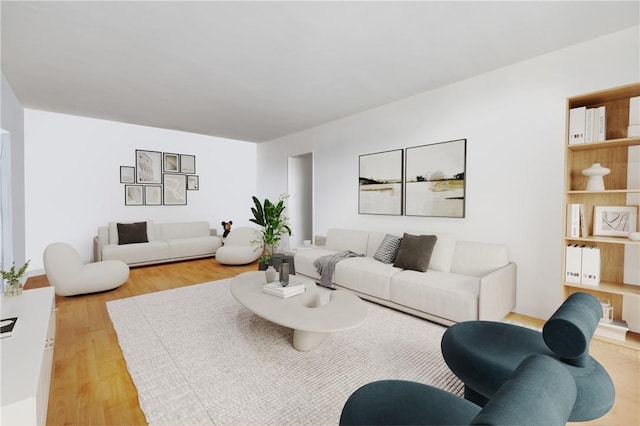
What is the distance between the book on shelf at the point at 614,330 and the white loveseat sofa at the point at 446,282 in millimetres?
690

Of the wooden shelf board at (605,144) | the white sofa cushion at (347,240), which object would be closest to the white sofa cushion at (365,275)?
the white sofa cushion at (347,240)

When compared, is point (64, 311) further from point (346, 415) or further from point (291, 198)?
point (291, 198)

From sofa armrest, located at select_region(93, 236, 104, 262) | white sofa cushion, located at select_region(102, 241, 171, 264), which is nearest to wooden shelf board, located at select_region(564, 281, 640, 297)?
white sofa cushion, located at select_region(102, 241, 171, 264)

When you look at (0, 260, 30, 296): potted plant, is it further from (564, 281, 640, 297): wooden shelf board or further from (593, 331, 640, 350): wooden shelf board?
(593, 331, 640, 350): wooden shelf board

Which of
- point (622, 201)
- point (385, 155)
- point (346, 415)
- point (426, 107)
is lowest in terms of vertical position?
point (346, 415)

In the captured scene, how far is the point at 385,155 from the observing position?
4293 mm

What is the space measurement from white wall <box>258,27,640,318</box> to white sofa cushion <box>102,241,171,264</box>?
14.6 ft

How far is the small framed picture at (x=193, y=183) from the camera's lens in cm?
685

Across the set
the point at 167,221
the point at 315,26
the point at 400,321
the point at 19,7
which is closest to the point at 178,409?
the point at 400,321

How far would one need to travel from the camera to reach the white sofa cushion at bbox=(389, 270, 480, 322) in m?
2.60

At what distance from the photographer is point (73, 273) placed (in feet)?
Result: 11.9

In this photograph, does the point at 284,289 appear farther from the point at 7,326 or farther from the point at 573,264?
the point at 573,264

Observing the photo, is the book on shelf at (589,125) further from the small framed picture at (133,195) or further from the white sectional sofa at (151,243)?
the small framed picture at (133,195)

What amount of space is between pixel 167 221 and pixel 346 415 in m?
6.51
